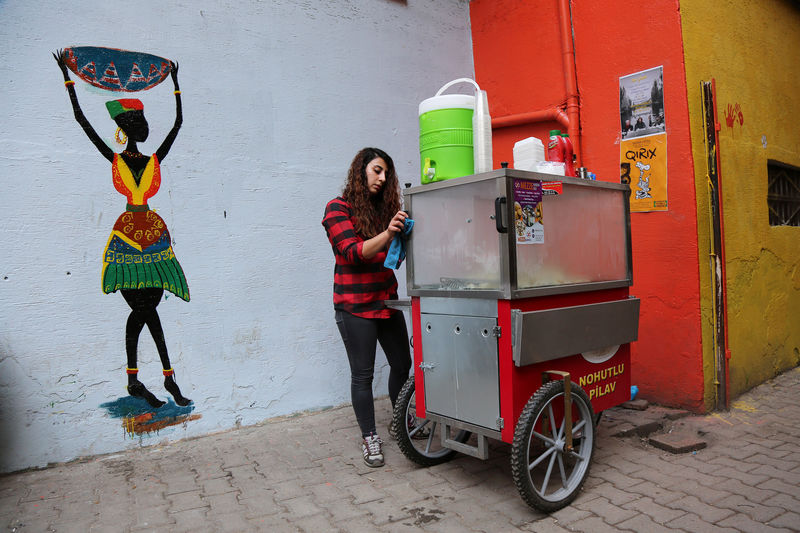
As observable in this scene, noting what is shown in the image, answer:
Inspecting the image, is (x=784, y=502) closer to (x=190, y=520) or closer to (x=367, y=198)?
(x=367, y=198)

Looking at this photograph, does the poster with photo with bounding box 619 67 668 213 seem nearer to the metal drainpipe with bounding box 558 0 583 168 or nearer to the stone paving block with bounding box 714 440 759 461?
the metal drainpipe with bounding box 558 0 583 168

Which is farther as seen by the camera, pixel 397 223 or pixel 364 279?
pixel 364 279

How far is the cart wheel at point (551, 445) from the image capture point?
2602 millimetres

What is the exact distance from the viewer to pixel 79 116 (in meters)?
3.68

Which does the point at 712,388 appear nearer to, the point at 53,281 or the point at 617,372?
the point at 617,372

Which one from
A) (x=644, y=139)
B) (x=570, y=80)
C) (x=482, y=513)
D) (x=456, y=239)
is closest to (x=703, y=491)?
(x=482, y=513)

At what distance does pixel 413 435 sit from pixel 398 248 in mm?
1257

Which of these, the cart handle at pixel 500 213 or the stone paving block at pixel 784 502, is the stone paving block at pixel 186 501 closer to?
the cart handle at pixel 500 213

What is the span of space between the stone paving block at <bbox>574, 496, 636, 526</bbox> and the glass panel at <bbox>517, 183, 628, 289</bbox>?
1188mm

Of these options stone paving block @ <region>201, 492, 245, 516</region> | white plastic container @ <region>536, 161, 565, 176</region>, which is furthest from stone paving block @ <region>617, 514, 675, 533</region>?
stone paving block @ <region>201, 492, 245, 516</region>

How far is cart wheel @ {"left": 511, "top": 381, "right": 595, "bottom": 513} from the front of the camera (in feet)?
8.54

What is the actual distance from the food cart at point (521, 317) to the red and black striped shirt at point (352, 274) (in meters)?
0.19

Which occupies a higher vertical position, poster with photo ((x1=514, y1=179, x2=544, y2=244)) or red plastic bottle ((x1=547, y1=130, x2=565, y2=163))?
red plastic bottle ((x1=547, y1=130, x2=565, y2=163))

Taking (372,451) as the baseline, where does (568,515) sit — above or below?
below
